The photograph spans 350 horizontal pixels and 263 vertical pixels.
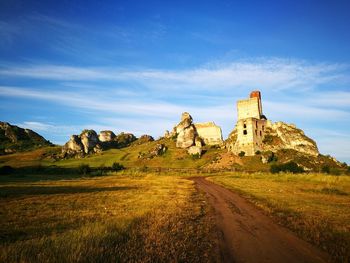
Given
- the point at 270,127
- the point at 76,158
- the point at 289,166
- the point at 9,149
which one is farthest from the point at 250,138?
the point at 9,149

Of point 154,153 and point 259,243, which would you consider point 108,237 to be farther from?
point 154,153

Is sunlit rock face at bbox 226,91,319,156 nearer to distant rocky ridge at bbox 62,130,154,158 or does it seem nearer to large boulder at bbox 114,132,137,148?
distant rocky ridge at bbox 62,130,154,158

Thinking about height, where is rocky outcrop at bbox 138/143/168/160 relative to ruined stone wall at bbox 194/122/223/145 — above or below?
below

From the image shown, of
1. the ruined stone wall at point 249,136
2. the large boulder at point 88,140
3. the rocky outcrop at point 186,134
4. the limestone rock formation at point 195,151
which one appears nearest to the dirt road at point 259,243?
the ruined stone wall at point 249,136

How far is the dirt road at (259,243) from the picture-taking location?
371 inches

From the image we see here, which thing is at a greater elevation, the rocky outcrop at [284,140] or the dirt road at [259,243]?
the rocky outcrop at [284,140]

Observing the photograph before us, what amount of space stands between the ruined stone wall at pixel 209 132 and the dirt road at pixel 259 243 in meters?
126

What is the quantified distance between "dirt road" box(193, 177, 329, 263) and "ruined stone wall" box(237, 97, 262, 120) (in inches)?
4312

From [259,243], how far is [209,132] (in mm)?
134495

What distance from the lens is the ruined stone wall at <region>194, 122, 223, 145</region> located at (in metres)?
142

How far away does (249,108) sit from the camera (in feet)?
402

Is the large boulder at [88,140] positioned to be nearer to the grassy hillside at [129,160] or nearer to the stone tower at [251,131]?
the grassy hillside at [129,160]

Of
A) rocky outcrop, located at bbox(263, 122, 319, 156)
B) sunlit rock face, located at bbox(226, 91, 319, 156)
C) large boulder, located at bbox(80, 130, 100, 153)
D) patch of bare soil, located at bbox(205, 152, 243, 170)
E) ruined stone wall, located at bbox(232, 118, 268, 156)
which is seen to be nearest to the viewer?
patch of bare soil, located at bbox(205, 152, 243, 170)

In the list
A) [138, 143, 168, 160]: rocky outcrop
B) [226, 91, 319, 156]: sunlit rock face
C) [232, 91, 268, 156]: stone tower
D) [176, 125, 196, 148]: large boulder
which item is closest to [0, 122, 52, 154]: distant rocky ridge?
[138, 143, 168, 160]: rocky outcrop
